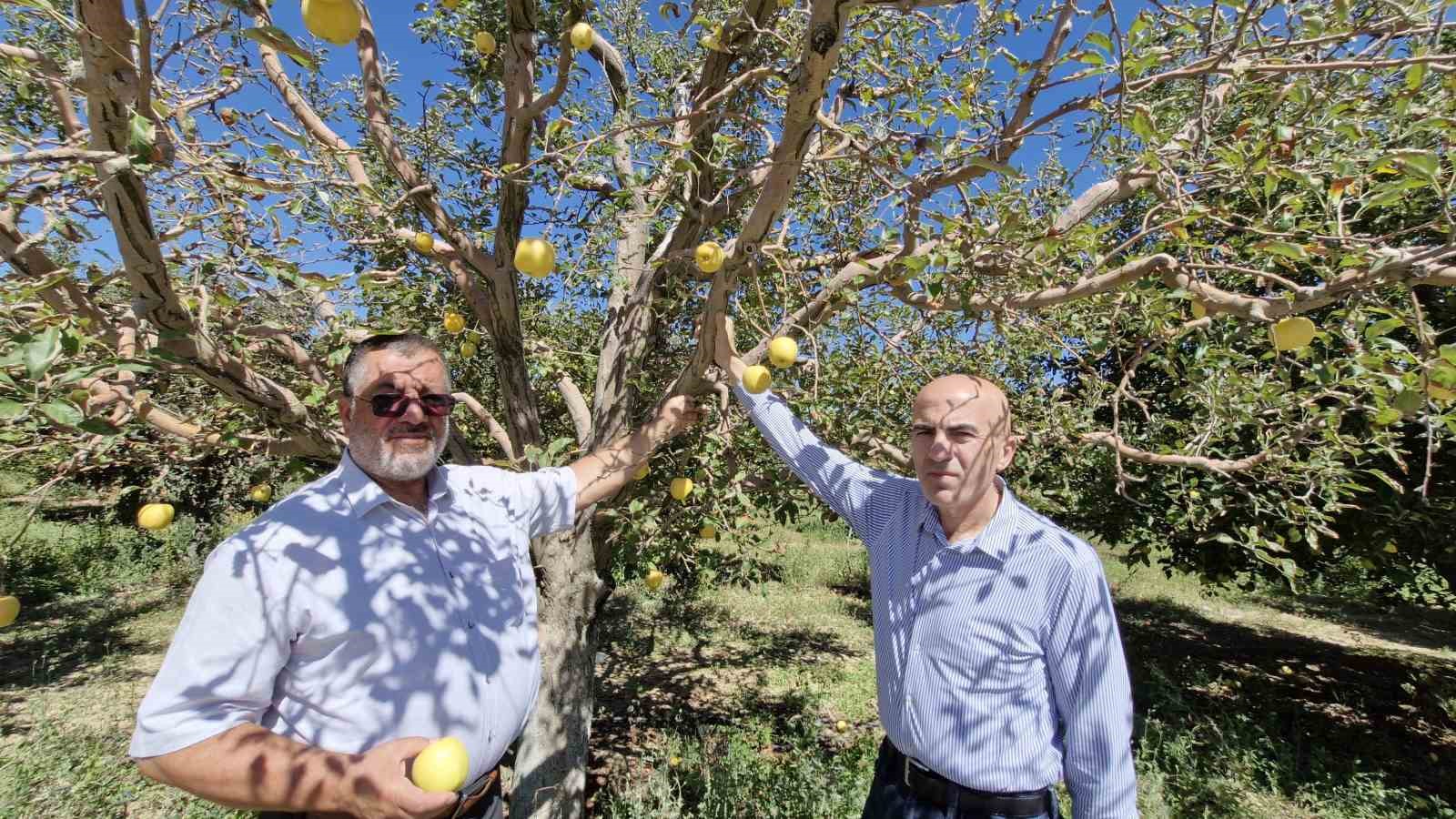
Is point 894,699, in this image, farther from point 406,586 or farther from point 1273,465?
point 1273,465

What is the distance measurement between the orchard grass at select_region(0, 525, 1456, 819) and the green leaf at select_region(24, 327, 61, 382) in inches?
137

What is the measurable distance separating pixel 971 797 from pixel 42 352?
221 cm

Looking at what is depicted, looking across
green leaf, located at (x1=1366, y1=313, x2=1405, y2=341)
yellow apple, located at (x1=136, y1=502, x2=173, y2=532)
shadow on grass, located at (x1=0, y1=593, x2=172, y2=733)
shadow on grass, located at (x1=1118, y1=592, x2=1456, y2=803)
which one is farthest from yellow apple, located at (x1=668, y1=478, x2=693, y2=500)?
shadow on grass, located at (x1=0, y1=593, x2=172, y2=733)

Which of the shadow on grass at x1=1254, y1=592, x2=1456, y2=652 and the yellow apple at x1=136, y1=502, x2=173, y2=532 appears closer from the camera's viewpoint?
the yellow apple at x1=136, y1=502, x2=173, y2=532

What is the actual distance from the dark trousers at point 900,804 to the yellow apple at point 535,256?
5.82ft

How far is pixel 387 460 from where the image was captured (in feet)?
5.32

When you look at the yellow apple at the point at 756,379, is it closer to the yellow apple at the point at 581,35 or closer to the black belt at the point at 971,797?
the black belt at the point at 971,797

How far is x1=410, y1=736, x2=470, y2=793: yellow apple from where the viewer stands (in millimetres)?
1171

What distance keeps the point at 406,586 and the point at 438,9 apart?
3.34 meters

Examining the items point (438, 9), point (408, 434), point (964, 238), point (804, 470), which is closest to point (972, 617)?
point (804, 470)

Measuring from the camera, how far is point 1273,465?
8.81 ft

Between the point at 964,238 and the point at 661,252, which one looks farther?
the point at 661,252

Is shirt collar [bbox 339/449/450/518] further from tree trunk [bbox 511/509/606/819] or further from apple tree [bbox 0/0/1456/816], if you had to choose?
tree trunk [bbox 511/509/606/819]

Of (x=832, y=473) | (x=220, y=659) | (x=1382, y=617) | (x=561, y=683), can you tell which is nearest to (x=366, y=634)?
(x=220, y=659)
